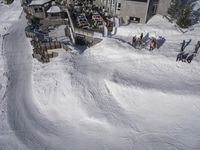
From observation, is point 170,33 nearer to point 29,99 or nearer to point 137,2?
point 137,2

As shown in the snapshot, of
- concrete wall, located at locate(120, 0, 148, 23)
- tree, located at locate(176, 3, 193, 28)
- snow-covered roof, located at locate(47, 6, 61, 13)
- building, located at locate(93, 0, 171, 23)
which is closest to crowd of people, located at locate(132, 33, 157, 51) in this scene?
concrete wall, located at locate(120, 0, 148, 23)

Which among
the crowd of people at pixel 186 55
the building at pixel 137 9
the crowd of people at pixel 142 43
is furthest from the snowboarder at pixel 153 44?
the building at pixel 137 9

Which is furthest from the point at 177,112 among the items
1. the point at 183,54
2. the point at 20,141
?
the point at 20,141

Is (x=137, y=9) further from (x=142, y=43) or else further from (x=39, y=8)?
(x=39, y=8)

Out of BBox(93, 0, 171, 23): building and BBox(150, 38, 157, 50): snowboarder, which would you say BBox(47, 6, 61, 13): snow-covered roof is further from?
BBox(150, 38, 157, 50): snowboarder

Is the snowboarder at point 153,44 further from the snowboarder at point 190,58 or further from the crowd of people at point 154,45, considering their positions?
the snowboarder at point 190,58

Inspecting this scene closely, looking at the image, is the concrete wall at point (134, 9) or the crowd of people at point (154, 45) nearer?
the crowd of people at point (154, 45)
